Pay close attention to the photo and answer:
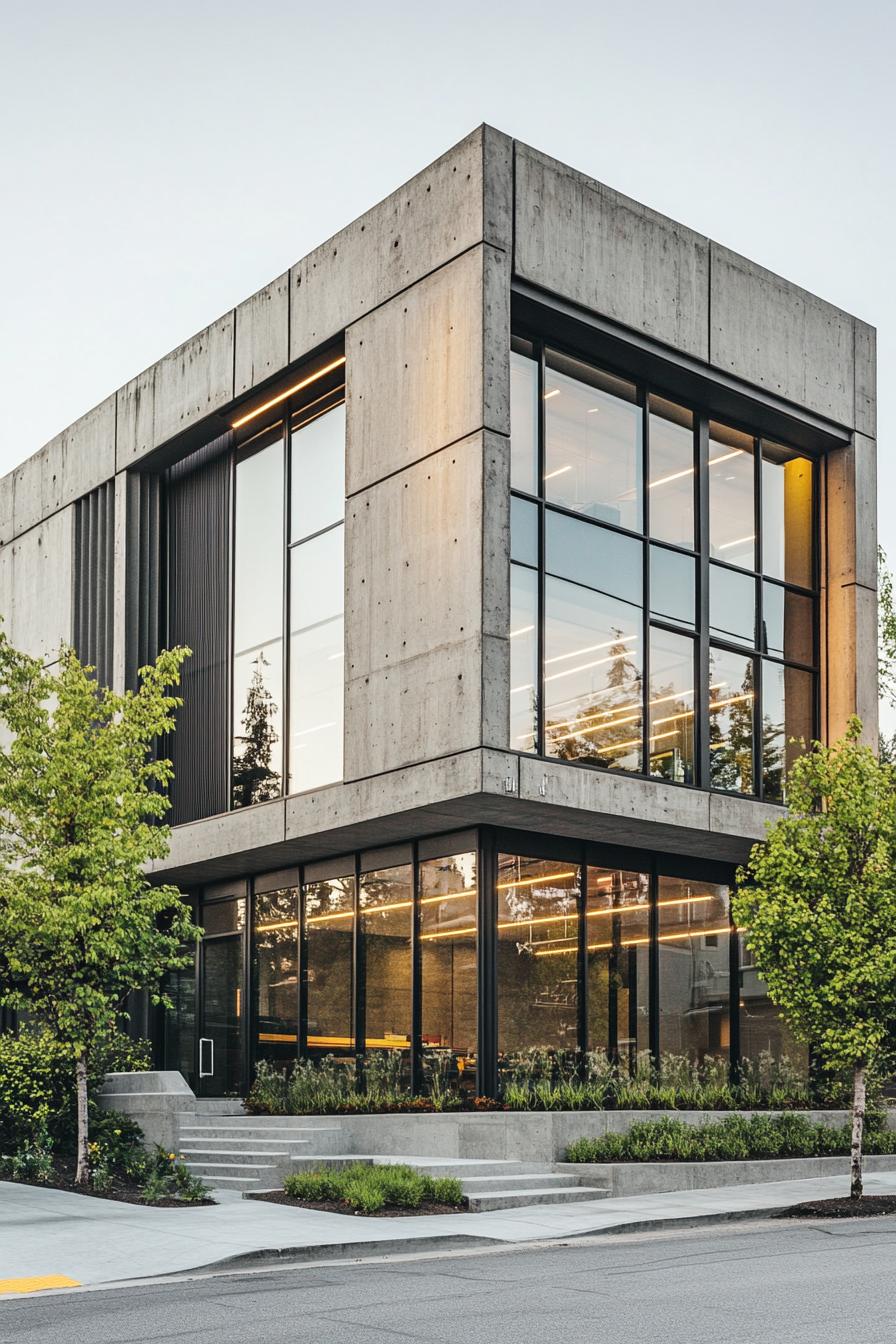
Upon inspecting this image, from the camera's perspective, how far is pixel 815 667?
1038 inches

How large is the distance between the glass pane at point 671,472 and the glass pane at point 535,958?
19.1 feet

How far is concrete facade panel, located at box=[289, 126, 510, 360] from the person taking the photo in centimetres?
2130

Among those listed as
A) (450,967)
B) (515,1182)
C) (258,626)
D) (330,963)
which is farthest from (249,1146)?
(258,626)

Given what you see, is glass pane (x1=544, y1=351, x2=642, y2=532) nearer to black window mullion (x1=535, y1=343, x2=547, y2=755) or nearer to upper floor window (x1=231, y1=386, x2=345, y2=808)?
black window mullion (x1=535, y1=343, x2=547, y2=755)

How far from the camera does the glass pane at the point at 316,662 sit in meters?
23.9

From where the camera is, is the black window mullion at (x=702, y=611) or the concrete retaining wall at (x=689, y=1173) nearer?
the concrete retaining wall at (x=689, y=1173)

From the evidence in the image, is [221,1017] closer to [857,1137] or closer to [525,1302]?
[857,1137]

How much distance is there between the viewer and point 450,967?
2205 cm

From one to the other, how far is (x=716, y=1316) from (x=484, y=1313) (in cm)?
154

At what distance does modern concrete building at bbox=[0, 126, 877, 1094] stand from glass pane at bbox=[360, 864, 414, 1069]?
0.07 metres

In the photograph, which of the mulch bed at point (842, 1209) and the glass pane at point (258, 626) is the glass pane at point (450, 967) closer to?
the glass pane at point (258, 626)

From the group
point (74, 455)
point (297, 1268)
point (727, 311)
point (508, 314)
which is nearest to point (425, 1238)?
point (297, 1268)

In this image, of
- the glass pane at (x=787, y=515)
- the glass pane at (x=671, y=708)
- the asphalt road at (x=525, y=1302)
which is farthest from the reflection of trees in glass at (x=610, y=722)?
the asphalt road at (x=525, y=1302)

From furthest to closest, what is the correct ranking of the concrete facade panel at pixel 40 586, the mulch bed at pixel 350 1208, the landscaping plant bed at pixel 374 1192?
the concrete facade panel at pixel 40 586
the landscaping plant bed at pixel 374 1192
the mulch bed at pixel 350 1208
